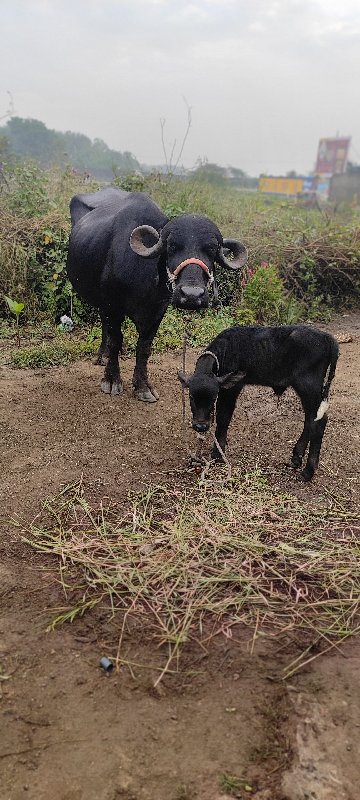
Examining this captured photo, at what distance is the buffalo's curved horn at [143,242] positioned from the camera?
419 cm

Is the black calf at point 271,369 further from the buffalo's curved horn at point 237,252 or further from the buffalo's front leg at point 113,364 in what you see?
the buffalo's front leg at point 113,364

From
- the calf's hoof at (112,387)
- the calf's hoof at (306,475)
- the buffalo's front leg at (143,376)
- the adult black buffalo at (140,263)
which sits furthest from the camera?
the calf's hoof at (112,387)

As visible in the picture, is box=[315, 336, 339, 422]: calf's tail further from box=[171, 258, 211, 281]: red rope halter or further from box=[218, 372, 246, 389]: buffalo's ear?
box=[171, 258, 211, 281]: red rope halter

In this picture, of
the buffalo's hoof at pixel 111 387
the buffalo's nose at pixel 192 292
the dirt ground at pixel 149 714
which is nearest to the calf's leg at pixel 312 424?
the buffalo's nose at pixel 192 292

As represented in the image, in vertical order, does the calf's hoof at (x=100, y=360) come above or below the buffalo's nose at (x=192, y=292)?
below

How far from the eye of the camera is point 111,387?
5.29m

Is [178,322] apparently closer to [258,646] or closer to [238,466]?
[238,466]

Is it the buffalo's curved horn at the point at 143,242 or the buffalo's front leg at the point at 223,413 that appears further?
the buffalo's curved horn at the point at 143,242

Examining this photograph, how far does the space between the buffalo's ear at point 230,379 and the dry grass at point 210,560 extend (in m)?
0.62

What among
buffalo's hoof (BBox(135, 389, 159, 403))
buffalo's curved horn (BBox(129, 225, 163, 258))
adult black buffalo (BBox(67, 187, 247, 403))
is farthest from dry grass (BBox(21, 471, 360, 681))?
buffalo's curved horn (BBox(129, 225, 163, 258))

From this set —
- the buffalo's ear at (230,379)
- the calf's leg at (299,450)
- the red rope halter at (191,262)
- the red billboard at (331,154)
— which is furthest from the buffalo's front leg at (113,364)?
the red billboard at (331,154)

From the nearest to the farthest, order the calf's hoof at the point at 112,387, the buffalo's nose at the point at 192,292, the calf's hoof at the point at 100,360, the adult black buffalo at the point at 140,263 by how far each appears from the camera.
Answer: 1. the buffalo's nose at the point at 192,292
2. the adult black buffalo at the point at 140,263
3. the calf's hoof at the point at 112,387
4. the calf's hoof at the point at 100,360

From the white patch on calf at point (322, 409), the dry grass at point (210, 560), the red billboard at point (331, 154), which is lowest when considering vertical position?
the dry grass at point (210, 560)

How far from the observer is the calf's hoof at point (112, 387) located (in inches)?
207
